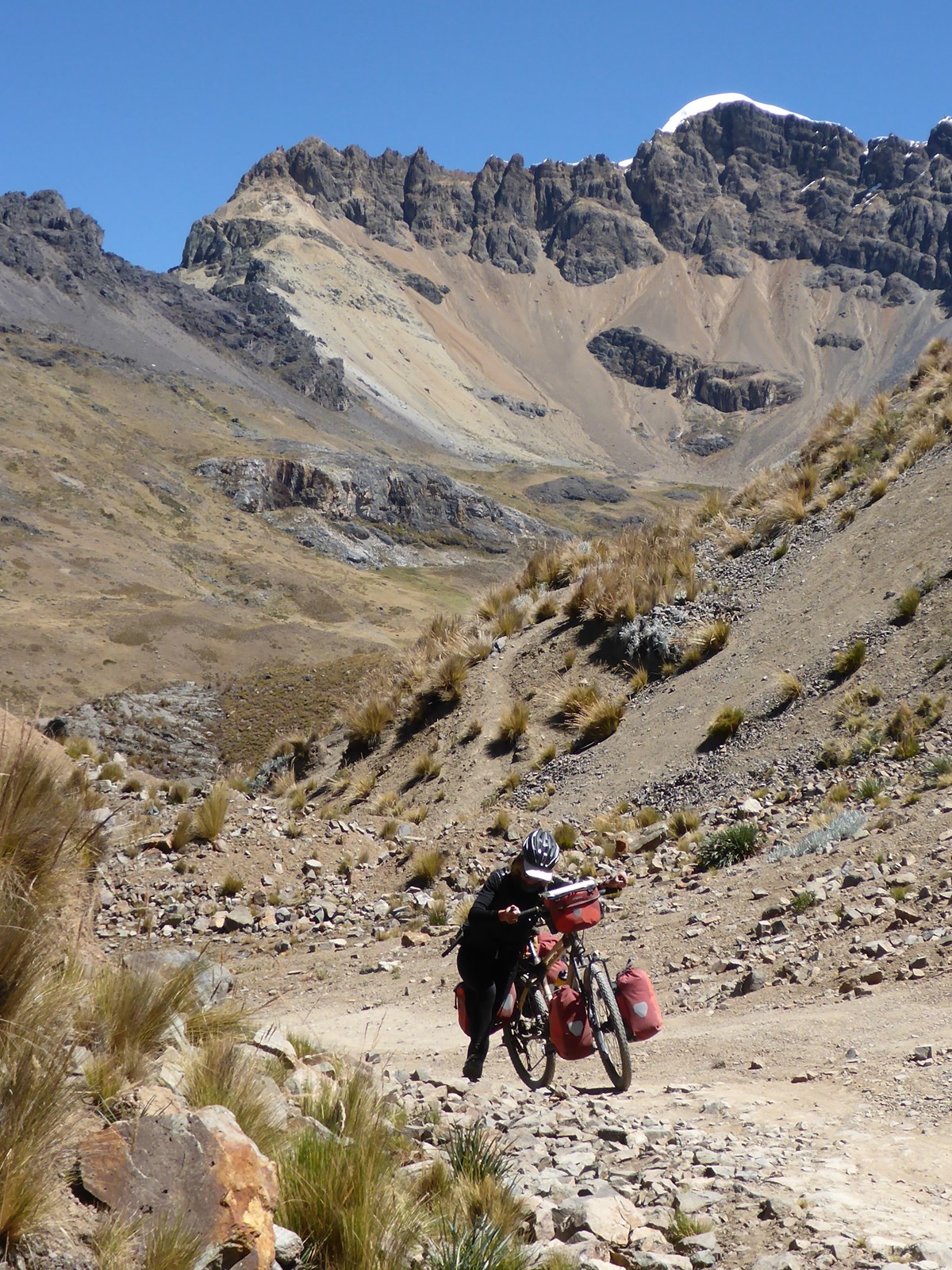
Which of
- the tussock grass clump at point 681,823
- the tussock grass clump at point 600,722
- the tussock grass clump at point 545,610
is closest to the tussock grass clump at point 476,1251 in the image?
the tussock grass clump at point 681,823

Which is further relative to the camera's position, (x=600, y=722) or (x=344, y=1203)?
(x=600, y=722)

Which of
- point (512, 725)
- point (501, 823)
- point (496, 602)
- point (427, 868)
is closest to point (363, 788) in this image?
point (512, 725)

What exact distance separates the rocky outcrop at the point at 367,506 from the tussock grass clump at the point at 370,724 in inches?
2263

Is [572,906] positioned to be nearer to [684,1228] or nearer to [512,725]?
[684,1228]

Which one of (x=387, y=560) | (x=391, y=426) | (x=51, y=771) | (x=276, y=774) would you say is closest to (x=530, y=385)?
(x=391, y=426)

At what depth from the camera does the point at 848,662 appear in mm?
12109

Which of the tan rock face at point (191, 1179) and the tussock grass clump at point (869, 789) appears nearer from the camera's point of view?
the tan rock face at point (191, 1179)

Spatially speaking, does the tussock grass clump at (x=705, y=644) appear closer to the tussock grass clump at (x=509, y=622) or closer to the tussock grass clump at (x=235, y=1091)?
the tussock grass clump at (x=509, y=622)

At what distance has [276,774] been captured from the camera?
18109 millimetres

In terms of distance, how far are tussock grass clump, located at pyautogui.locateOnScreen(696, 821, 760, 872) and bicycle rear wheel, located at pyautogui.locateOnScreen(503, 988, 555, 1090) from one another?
13.9 ft

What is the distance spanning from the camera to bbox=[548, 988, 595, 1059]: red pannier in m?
5.71

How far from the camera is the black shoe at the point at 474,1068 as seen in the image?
610cm

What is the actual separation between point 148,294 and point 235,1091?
14500 centimetres

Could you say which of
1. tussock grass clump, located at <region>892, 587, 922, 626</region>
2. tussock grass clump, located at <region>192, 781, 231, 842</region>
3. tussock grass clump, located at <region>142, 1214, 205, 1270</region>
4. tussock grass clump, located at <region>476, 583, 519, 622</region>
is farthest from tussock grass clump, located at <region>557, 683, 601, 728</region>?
tussock grass clump, located at <region>142, 1214, 205, 1270</region>
